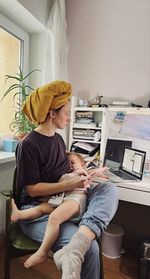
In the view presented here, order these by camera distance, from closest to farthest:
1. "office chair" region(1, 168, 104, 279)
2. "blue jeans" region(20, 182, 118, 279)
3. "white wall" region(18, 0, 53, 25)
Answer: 1. "blue jeans" region(20, 182, 118, 279)
2. "office chair" region(1, 168, 104, 279)
3. "white wall" region(18, 0, 53, 25)

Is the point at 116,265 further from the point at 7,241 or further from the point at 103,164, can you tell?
the point at 7,241

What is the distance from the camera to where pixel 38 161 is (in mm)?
1203

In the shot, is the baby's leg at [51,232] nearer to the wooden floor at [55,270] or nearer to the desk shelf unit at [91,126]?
the wooden floor at [55,270]

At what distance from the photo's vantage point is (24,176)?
117cm

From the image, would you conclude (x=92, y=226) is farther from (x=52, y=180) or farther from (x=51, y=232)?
(x=52, y=180)

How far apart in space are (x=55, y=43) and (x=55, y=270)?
6.08 feet

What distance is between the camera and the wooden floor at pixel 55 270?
157 cm

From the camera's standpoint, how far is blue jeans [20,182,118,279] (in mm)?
1007

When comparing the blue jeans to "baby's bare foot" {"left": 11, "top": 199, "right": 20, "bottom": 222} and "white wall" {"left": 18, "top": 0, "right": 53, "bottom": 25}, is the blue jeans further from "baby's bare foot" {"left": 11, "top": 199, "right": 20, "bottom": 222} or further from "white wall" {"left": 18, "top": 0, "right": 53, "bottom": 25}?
"white wall" {"left": 18, "top": 0, "right": 53, "bottom": 25}

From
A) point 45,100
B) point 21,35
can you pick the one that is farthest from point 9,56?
point 45,100

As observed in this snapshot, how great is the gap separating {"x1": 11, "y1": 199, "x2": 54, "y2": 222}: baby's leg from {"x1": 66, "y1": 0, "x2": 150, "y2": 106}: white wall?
4.27 feet

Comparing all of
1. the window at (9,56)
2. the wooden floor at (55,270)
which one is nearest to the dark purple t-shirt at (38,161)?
the wooden floor at (55,270)

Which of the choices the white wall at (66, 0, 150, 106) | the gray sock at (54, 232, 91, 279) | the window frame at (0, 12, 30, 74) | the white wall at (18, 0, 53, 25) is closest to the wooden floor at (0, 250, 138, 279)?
the gray sock at (54, 232, 91, 279)

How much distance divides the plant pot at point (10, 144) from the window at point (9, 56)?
12 centimetres
